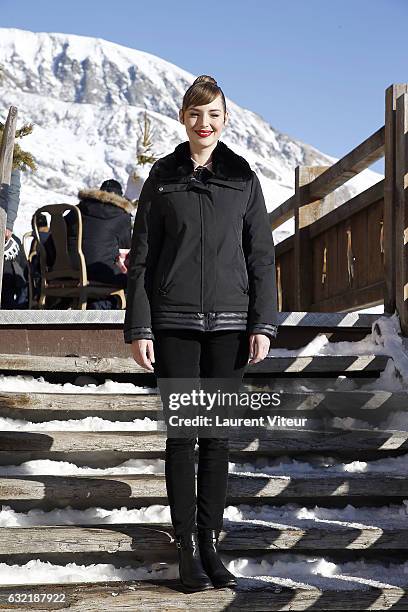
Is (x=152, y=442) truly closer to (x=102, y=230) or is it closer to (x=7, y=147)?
(x=7, y=147)

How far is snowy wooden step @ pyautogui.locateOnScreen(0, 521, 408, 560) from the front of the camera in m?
4.23

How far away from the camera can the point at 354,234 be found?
7.14 m

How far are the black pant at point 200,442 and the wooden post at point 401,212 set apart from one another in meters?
2.25

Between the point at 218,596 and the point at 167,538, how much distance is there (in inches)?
19.1

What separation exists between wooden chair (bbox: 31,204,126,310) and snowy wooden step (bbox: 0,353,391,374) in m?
2.65

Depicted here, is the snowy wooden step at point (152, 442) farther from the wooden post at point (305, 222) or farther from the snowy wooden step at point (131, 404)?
the wooden post at point (305, 222)

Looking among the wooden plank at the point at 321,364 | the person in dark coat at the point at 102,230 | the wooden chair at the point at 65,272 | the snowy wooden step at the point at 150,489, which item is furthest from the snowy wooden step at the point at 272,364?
the person in dark coat at the point at 102,230

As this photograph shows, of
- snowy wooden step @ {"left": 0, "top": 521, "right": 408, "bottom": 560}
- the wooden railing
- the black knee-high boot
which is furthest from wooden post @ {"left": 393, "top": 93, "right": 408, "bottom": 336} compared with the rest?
the black knee-high boot

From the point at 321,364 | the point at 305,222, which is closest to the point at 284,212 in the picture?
the point at 305,222

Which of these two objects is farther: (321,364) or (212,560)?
(321,364)

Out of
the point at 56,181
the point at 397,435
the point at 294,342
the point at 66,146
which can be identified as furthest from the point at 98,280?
the point at 66,146

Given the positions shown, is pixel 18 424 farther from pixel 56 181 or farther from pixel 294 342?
pixel 56 181

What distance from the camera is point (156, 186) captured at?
3.82 metres

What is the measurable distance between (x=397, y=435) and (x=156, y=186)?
1.99 metres
